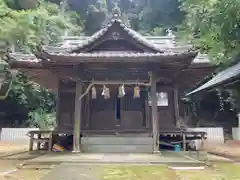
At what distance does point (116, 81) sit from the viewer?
10.1 meters

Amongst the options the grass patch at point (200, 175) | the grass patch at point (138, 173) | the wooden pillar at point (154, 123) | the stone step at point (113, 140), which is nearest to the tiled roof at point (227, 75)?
the wooden pillar at point (154, 123)

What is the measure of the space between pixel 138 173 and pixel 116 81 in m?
4.51

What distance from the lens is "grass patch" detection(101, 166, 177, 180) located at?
588 cm

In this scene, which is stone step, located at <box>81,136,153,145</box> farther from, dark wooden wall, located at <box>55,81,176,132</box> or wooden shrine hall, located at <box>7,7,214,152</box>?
dark wooden wall, located at <box>55,81,176,132</box>

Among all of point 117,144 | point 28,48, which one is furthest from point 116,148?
point 28,48

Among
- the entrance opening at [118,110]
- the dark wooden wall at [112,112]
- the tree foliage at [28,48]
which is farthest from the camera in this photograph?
the tree foliage at [28,48]

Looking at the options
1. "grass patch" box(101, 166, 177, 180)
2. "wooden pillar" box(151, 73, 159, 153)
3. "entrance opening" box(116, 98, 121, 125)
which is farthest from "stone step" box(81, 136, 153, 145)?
"grass patch" box(101, 166, 177, 180)

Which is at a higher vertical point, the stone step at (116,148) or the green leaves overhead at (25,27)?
the green leaves overhead at (25,27)

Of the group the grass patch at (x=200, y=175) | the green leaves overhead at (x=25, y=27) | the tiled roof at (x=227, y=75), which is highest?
the green leaves overhead at (x=25, y=27)

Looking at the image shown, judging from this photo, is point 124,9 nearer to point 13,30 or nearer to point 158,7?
point 158,7

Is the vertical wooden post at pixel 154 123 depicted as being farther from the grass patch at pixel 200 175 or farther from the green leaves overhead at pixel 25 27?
the green leaves overhead at pixel 25 27

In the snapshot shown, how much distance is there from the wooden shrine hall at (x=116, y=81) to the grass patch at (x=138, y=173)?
9.04 feet

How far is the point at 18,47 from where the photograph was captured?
61.1ft

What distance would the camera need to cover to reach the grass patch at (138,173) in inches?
231
